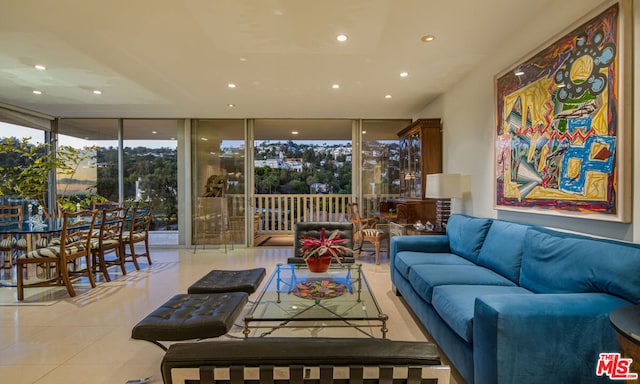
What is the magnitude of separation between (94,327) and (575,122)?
156 inches

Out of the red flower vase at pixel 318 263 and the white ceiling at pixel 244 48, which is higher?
the white ceiling at pixel 244 48

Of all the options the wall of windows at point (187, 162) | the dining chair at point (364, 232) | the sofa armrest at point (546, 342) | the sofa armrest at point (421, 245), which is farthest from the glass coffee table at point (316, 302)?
the wall of windows at point (187, 162)

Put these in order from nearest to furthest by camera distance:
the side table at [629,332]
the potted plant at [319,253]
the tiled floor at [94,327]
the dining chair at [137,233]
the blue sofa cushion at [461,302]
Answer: the side table at [629,332]
the blue sofa cushion at [461,302]
the tiled floor at [94,327]
the potted plant at [319,253]
the dining chair at [137,233]

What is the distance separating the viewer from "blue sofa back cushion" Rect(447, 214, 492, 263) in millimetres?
2758

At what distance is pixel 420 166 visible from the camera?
4.44m

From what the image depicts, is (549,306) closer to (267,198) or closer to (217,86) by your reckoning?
(217,86)

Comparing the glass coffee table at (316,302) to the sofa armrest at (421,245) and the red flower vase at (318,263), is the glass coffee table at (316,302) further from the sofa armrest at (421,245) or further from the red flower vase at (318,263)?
the sofa armrest at (421,245)

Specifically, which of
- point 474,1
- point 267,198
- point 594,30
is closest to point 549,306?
point 594,30

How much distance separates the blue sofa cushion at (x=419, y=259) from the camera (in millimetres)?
2756

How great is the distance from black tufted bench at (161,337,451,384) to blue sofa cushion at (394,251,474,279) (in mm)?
2124

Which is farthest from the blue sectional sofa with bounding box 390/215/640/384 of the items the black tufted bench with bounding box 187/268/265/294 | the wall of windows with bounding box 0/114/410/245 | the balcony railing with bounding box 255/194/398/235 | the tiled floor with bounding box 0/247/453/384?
the balcony railing with bounding box 255/194/398/235

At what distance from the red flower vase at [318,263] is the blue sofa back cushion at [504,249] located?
4.39 ft

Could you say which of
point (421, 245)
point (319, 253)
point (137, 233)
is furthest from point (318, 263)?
point (137, 233)

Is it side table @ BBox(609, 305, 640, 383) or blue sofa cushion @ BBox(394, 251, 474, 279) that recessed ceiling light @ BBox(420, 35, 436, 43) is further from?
side table @ BBox(609, 305, 640, 383)
